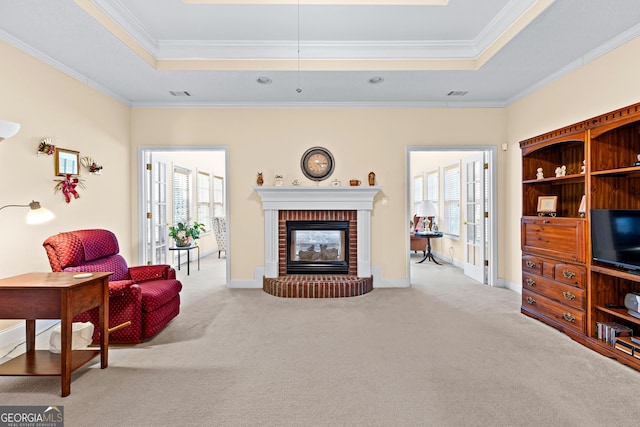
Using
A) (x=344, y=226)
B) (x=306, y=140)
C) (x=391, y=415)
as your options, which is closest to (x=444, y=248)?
(x=344, y=226)

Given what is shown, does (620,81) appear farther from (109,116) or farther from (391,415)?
(109,116)

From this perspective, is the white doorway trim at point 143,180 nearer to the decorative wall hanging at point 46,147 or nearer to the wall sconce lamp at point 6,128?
the decorative wall hanging at point 46,147

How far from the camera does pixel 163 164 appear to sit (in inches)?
226

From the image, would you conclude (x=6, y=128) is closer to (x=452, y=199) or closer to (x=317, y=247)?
(x=317, y=247)

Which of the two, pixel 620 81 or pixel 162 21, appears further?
pixel 162 21

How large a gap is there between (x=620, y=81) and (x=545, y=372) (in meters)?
2.81

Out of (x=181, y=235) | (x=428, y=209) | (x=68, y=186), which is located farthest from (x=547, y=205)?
(x=181, y=235)

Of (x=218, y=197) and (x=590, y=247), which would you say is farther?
(x=218, y=197)

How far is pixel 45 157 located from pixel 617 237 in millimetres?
5445

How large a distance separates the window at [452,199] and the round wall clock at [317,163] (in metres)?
3.04

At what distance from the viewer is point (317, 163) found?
5023 mm

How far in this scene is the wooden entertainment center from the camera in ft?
9.12

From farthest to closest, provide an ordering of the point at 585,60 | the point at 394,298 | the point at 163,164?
1. the point at 163,164
2. the point at 394,298
3. the point at 585,60

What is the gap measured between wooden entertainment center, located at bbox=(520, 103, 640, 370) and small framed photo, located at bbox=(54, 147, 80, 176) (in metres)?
5.23
